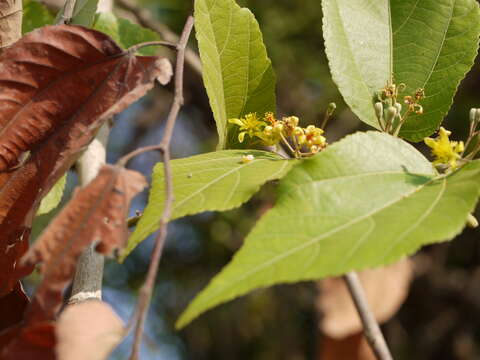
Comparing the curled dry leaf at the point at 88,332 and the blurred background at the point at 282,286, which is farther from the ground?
the curled dry leaf at the point at 88,332

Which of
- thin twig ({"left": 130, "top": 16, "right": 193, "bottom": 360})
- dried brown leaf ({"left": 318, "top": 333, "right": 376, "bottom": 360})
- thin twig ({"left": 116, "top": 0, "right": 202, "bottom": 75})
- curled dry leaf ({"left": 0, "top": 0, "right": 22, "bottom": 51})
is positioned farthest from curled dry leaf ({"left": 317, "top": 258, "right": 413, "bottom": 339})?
thin twig ({"left": 130, "top": 16, "right": 193, "bottom": 360})

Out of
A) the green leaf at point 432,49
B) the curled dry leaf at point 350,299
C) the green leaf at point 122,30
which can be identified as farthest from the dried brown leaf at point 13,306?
the curled dry leaf at point 350,299

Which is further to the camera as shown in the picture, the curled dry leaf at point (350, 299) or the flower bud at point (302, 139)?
the curled dry leaf at point (350, 299)

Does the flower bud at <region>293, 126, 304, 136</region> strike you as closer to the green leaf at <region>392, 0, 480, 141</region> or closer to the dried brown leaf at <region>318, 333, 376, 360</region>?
the green leaf at <region>392, 0, 480, 141</region>

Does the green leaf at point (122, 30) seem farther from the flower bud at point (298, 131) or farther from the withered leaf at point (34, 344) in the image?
the withered leaf at point (34, 344)

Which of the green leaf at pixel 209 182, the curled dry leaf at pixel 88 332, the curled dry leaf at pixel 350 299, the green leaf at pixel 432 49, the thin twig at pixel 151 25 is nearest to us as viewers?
the curled dry leaf at pixel 88 332

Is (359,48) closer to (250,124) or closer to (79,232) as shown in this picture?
(250,124)

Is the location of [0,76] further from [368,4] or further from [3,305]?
[368,4]
